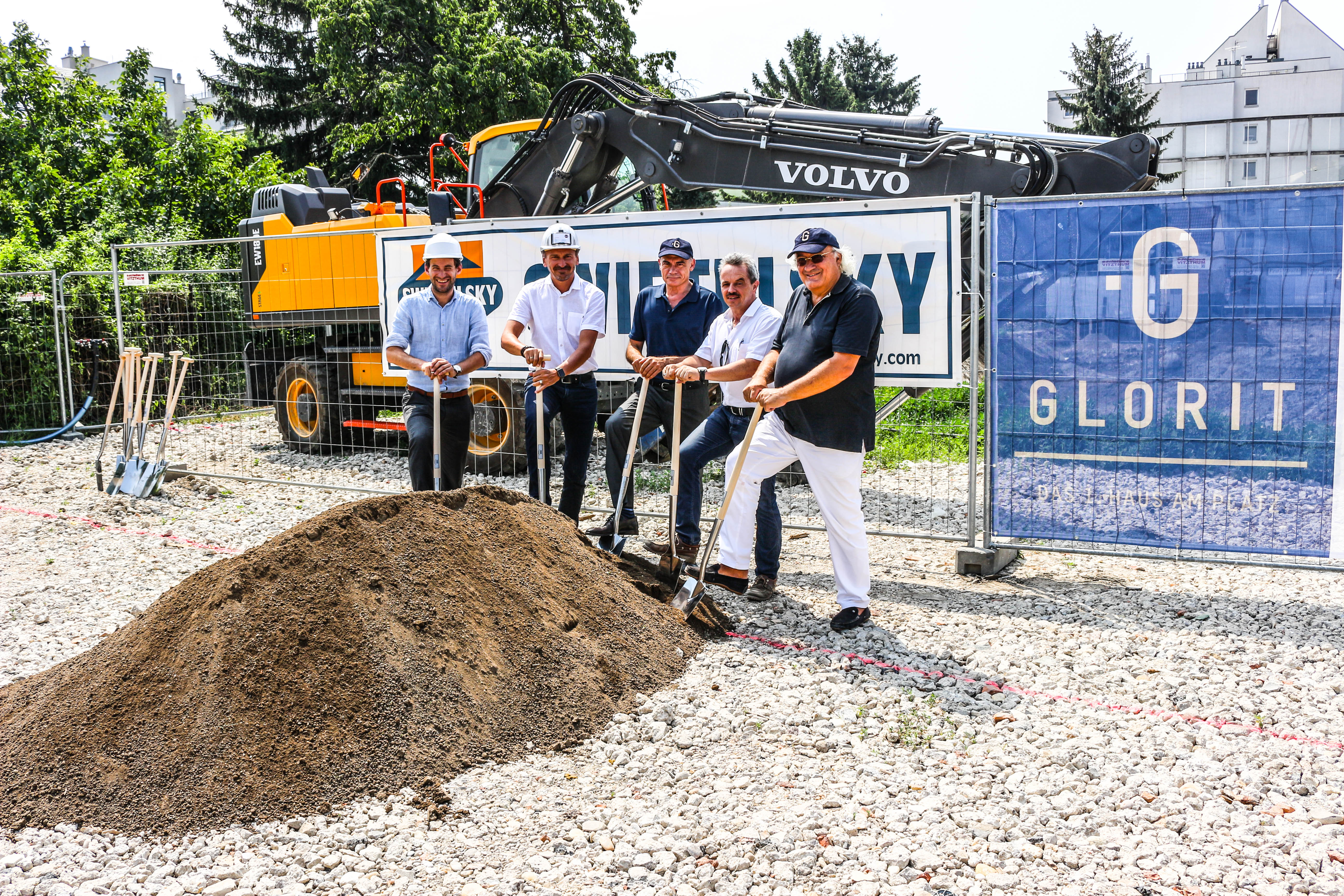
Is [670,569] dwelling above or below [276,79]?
below

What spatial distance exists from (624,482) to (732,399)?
0.95 meters

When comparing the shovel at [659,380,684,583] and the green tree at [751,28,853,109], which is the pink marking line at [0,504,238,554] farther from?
the green tree at [751,28,853,109]

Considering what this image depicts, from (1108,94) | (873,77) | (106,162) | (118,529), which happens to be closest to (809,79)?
(873,77)

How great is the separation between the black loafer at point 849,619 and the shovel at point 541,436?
1.95 meters

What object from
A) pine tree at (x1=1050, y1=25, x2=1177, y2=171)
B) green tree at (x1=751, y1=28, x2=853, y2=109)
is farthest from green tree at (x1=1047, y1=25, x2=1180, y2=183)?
green tree at (x1=751, y1=28, x2=853, y2=109)

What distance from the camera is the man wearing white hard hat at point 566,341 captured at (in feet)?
21.5

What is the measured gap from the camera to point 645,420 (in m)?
6.61

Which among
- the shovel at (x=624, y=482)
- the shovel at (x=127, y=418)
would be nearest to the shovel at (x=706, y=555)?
the shovel at (x=624, y=482)

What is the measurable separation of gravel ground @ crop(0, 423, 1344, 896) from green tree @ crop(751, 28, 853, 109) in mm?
46152

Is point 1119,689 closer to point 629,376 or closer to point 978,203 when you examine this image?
point 978,203

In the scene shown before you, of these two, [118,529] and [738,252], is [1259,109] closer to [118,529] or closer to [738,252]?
[738,252]

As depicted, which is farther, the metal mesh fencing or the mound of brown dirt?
the metal mesh fencing

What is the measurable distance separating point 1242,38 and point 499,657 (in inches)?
2546

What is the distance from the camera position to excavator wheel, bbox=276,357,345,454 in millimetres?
11648
